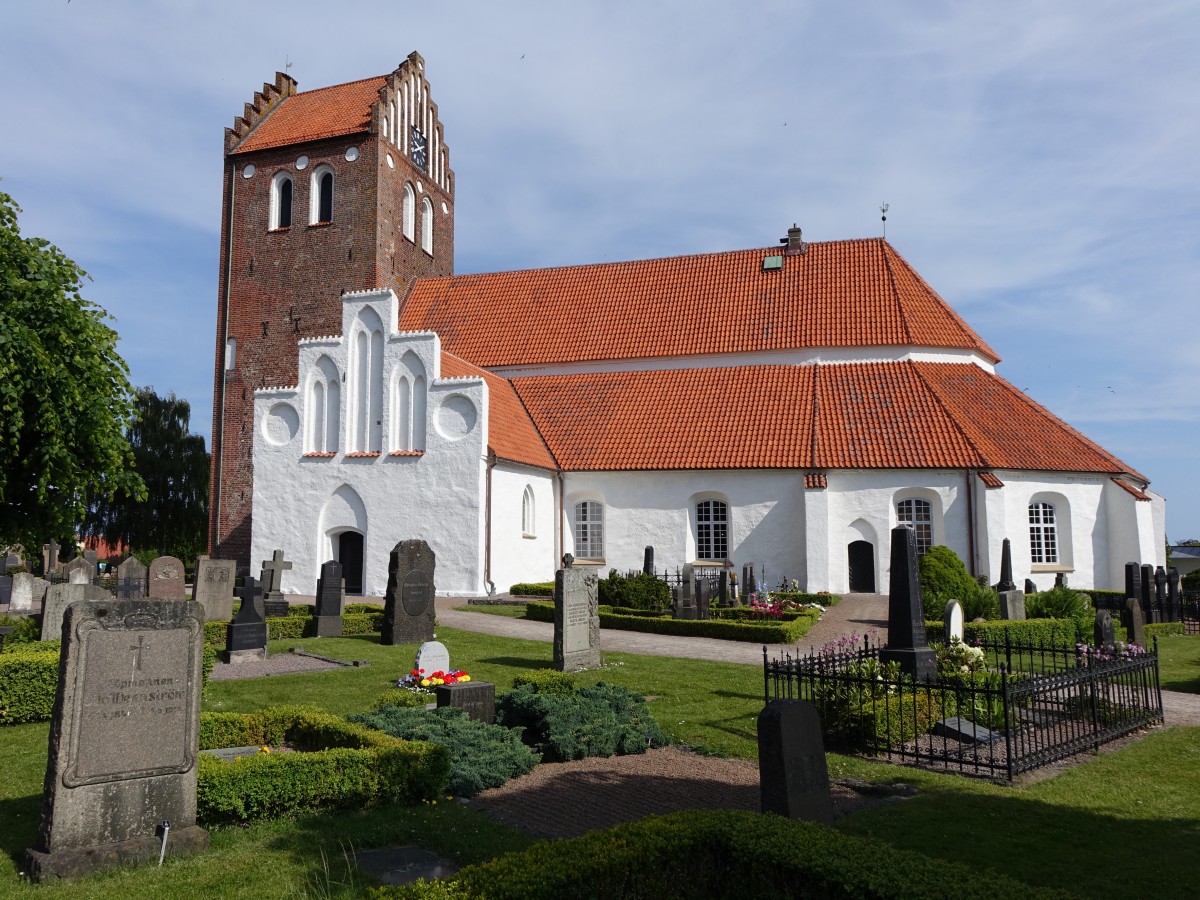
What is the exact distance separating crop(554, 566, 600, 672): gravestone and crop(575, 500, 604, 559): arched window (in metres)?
14.2

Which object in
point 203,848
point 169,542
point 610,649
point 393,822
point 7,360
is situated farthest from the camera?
point 169,542

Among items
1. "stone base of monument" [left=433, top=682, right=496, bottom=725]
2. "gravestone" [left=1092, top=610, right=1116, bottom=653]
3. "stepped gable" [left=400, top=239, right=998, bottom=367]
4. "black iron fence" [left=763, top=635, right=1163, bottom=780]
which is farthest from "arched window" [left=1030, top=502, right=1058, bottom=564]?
"stone base of monument" [left=433, top=682, right=496, bottom=725]

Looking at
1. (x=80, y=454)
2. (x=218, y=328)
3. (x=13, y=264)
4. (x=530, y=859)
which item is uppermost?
(x=218, y=328)

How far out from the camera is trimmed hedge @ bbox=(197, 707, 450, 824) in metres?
6.29

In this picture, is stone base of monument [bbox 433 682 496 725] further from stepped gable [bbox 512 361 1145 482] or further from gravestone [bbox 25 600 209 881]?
stepped gable [bbox 512 361 1145 482]

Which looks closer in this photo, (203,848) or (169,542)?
(203,848)

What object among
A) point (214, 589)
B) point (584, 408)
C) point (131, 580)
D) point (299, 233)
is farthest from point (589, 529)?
point (299, 233)

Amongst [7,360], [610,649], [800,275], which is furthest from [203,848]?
[800,275]

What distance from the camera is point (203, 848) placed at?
5.82 metres

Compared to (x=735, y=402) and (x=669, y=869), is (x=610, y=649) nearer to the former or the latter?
(x=669, y=869)

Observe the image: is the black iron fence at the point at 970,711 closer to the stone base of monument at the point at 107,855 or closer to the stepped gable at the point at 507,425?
the stone base of monument at the point at 107,855

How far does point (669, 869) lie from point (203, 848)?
3211 mm

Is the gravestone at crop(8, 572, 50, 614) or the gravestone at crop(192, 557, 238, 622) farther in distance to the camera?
the gravestone at crop(8, 572, 50, 614)

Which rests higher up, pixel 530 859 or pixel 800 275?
pixel 800 275
